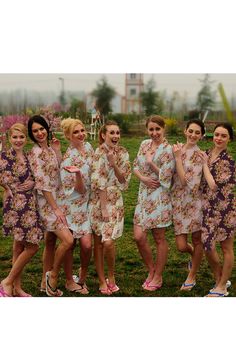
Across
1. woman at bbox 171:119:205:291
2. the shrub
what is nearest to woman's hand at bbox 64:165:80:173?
the shrub

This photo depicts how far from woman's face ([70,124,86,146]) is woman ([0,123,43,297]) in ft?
1.57

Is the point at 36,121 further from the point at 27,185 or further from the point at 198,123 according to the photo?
the point at 198,123

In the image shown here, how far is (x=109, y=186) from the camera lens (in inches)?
270

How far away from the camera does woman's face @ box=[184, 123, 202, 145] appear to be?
22.5 ft

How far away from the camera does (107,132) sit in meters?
6.79

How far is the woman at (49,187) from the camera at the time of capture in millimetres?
6727

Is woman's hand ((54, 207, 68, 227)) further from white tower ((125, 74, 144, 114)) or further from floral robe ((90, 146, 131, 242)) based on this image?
white tower ((125, 74, 144, 114))

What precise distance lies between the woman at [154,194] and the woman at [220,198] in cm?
40

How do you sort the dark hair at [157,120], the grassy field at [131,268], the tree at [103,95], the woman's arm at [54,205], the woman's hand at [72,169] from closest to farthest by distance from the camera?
the woman's hand at [72,169] < the woman's arm at [54,205] < the dark hair at [157,120] < the grassy field at [131,268] < the tree at [103,95]

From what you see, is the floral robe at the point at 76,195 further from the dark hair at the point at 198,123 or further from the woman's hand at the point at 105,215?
the dark hair at the point at 198,123

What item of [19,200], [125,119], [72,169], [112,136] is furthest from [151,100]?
[19,200]

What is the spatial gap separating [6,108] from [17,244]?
1.47 meters

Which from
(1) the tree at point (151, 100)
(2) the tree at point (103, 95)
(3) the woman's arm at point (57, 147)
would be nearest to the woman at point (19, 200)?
(3) the woman's arm at point (57, 147)

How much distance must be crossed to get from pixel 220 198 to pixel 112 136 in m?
1.25
